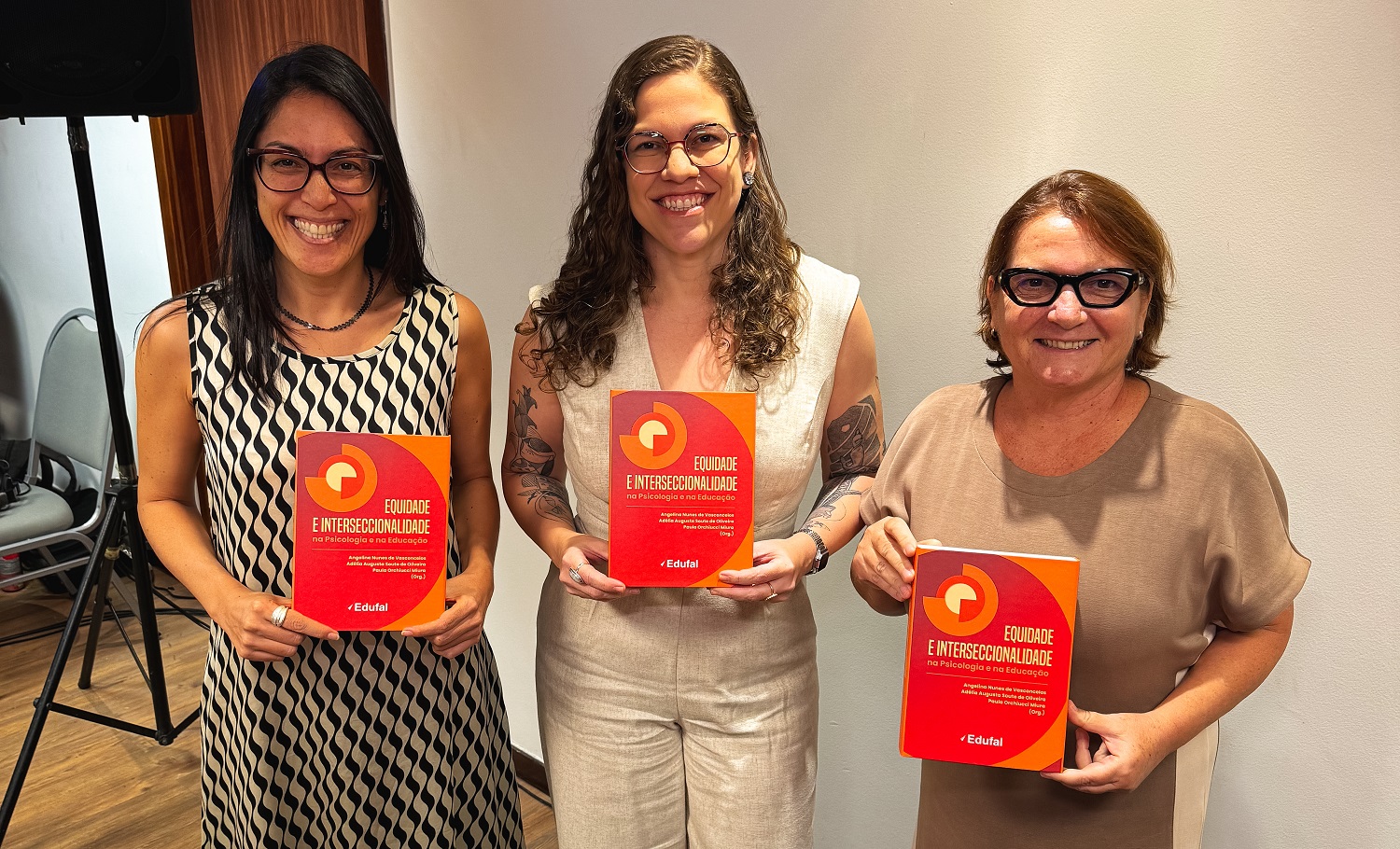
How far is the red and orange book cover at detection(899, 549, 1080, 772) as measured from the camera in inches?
45.8

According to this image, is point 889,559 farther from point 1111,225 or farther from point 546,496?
point 546,496

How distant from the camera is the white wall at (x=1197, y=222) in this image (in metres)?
1.52

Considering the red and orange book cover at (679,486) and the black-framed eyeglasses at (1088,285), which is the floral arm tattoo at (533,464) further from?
the black-framed eyeglasses at (1088,285)

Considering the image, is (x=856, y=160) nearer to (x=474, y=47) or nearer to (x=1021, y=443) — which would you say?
(x=1021, y=443)

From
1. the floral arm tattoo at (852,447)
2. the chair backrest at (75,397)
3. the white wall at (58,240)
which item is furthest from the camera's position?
the white wall at (58,240)

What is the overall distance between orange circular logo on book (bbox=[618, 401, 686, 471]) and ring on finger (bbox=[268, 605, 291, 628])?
0.55m

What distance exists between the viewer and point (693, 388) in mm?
1561

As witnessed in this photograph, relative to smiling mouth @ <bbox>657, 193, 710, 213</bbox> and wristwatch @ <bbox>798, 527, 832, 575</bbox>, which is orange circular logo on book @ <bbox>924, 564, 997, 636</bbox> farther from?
smiling mouth @ <bbox>657, 193, 710, 213</bbox>

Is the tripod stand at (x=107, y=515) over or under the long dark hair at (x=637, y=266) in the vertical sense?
under

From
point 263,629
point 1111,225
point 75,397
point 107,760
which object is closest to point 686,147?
point 1111,225

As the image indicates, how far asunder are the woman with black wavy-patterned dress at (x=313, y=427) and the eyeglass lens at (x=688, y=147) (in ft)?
1.24

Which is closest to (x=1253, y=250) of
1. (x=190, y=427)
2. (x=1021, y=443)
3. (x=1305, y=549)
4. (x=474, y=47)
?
(x=1305, y=549)

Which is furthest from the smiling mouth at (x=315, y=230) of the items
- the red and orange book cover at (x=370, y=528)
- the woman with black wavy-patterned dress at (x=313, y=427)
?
the red and orange book cover at (x=370, y=528)

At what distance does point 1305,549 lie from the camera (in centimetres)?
164
